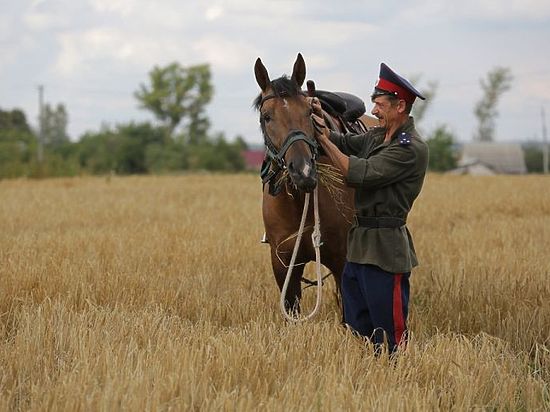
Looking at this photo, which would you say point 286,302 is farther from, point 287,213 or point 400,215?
point 400,215

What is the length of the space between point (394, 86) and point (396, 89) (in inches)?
0.8

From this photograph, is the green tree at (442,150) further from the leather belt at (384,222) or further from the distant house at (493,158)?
the leather belt at (384,222)

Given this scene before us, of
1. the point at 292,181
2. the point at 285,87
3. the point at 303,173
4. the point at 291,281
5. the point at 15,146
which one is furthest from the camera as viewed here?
the point at 15,146

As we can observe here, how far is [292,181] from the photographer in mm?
4609

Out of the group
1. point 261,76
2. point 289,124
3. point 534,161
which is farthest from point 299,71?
point 534,161

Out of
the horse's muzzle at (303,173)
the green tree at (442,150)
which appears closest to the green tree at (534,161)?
the green tree at (442,150)

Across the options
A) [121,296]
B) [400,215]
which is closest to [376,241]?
[400,215]

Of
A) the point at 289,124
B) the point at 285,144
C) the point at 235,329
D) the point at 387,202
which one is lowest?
the point at 235,329

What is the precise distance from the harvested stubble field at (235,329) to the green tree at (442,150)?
185 feet

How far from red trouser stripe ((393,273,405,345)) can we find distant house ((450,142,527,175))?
3232 inches

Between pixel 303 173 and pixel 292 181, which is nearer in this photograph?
pixel 303 173

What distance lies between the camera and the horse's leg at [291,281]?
18.8ft

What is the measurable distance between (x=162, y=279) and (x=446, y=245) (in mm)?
4062

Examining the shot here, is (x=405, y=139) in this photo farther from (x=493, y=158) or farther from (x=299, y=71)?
(x=493, y=158)
